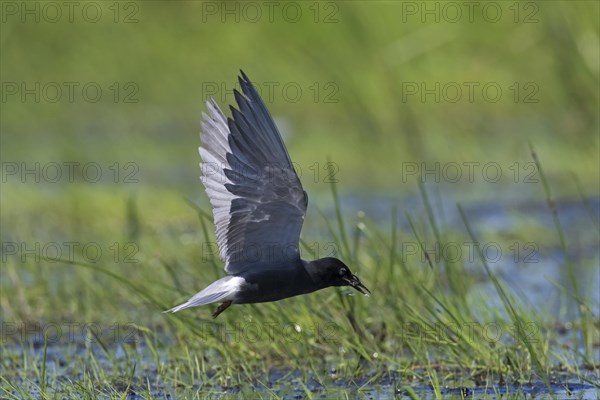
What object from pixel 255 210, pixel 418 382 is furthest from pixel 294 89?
pixel 255 210

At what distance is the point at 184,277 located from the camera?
6.85 metres

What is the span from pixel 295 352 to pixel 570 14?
12.1 feet

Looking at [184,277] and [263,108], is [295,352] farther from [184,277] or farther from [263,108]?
[184,277]

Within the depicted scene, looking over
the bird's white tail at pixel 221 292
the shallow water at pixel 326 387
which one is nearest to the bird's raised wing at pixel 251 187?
the bird's white tail at pixel 221 292

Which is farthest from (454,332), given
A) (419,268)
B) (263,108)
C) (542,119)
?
(542,119)

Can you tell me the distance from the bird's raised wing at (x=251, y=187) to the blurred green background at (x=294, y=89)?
544 centimetres

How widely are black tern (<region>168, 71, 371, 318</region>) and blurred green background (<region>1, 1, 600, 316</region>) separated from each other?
5.45 meters

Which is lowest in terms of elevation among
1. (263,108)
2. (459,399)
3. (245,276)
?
(459,399)

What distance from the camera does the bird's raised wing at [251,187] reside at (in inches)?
163

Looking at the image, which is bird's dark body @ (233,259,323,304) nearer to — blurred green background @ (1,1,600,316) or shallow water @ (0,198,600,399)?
shallow water @ (0,198,600,399)

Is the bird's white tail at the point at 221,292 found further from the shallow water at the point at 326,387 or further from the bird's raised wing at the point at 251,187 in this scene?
the shallow water at the point at 326,387

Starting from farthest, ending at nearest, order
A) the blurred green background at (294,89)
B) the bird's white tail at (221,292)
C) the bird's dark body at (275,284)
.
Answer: the blurred green background at (294,89) → the bird's dark body at (275,284) → the bird's white tail at (221,292)

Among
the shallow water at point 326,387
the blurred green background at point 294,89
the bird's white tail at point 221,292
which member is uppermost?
the blurred green background at point 294,89

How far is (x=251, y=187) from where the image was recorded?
4227 mm
